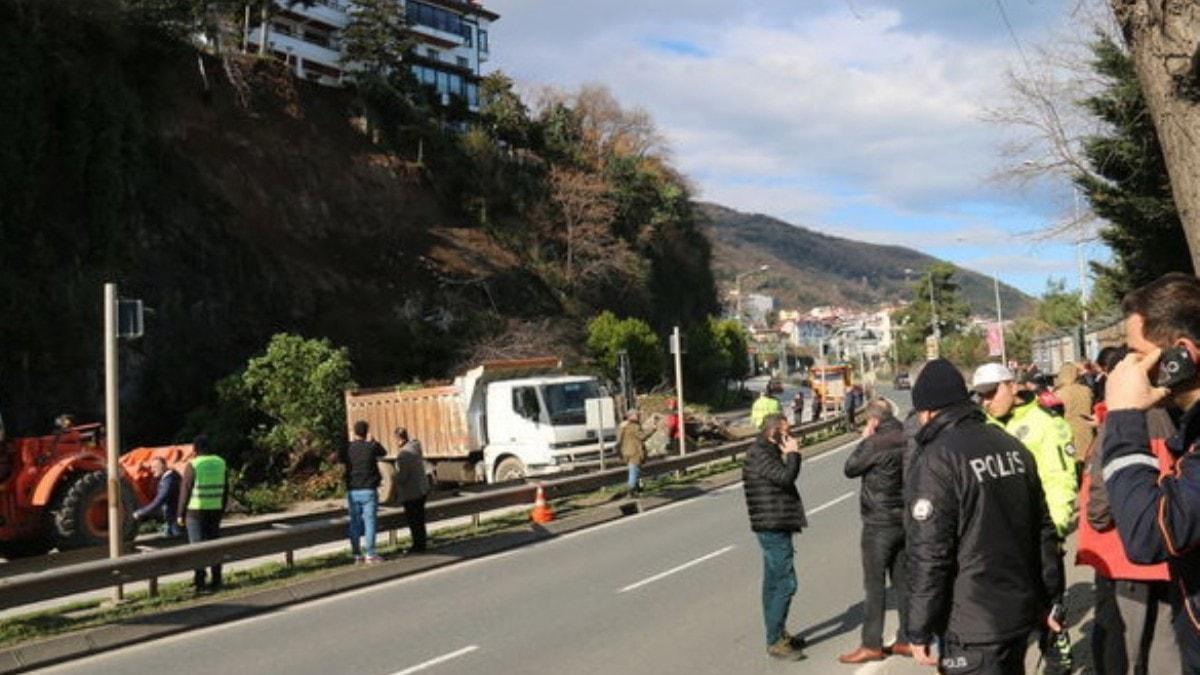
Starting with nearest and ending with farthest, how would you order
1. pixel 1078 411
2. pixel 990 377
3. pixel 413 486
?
pixel 990 377, pixel 1078 411, pixel 413 486

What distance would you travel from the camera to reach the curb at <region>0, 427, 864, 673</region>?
993cm

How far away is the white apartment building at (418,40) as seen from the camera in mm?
64188

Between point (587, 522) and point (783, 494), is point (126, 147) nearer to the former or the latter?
point (587, 522)

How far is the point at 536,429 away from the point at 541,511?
6.31 m

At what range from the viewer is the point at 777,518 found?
25.6 ft

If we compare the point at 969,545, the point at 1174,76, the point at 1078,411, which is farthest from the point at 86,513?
the point at 1174,76

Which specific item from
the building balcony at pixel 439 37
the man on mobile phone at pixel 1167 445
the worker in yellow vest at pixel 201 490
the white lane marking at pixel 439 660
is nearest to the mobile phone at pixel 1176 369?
the man on mobile phone at pixel 1167 445

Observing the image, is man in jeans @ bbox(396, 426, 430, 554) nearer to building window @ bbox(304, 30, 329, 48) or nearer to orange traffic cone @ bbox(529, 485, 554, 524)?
orange traffic cone @ bbox(529, 485, 554, 524)

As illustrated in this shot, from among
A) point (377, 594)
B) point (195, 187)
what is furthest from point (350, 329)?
point (377, 594)

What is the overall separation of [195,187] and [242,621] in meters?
29.4

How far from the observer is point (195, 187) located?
3762cm

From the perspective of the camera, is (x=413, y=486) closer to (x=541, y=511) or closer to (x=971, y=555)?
(x=541, y=511)

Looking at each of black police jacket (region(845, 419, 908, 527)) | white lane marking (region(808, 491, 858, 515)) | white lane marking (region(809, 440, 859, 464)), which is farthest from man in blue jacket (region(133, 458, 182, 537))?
white lane marking (region(809, 440, 859, 464))

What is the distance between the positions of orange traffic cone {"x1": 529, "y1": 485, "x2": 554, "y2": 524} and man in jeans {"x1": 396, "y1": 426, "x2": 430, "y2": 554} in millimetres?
3344
